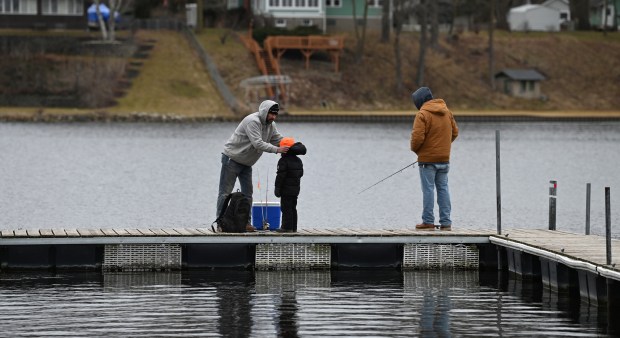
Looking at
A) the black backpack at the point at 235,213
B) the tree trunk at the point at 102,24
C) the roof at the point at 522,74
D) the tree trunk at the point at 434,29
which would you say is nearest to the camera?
the black backpack at the point at 235,213

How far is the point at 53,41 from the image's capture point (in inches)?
3772

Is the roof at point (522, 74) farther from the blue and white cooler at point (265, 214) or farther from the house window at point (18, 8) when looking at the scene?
the blue and white cooler at point (265, 214)

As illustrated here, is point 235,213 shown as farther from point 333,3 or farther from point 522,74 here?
point 333,3

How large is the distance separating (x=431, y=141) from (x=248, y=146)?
2.96m

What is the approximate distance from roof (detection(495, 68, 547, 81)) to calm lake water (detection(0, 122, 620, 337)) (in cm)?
1836

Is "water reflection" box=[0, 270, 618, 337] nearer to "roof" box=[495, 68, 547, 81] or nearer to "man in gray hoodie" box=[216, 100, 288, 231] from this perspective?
"man in gray hoodie" box=[216, 100, 288, 231]

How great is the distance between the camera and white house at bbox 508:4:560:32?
387ft

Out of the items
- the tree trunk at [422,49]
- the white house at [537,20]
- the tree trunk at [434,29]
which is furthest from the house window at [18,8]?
the white house at [537,20]

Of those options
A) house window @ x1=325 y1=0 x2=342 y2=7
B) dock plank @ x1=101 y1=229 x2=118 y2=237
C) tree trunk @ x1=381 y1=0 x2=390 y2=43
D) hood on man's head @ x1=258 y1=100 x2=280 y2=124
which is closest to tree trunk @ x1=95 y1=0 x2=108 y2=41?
house window @ x1=325 y1=0 x2=342 y2=7

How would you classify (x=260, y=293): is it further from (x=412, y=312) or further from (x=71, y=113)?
(x=71, y=113)

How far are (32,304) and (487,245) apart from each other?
7663 mm

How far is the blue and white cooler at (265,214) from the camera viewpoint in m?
22.6

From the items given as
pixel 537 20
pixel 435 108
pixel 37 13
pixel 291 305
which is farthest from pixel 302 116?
pixel 291 305

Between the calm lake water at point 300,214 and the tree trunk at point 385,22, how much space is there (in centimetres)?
2143
